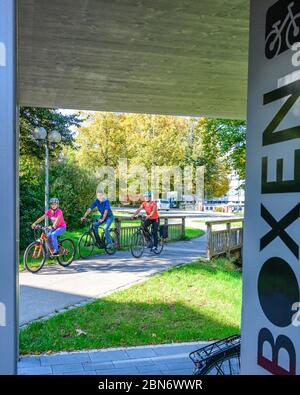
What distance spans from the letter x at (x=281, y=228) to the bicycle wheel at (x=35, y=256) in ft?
19.3

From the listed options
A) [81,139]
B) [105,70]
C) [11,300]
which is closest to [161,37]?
[105,70]

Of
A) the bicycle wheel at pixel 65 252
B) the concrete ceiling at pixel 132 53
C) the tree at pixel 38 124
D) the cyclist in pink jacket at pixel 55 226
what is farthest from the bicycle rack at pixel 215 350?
the tree at pixel 38 124

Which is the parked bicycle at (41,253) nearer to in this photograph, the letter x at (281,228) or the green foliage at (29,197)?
the green foliage at (29,197)

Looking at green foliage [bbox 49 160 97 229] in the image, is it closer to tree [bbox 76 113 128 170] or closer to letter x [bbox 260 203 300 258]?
tree [bbox 76 113 128 170]

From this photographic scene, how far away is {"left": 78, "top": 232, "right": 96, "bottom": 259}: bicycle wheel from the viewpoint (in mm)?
8391

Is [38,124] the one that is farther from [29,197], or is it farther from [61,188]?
[29,197]

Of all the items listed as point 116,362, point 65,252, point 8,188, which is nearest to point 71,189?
point 65,252

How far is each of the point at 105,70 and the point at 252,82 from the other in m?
2.18

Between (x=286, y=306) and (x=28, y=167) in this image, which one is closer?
(x=286, y=306)

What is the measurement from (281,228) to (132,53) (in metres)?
2.23

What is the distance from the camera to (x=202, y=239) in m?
12.0

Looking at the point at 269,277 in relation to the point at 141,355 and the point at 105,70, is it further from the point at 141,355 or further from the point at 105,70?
the point at 105,70

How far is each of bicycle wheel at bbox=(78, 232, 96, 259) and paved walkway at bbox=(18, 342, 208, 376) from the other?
4849 mm

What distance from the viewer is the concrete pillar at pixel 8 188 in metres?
1.00
